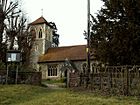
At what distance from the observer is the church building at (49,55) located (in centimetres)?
6231

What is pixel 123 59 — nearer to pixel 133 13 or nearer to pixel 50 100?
pixel 133 13

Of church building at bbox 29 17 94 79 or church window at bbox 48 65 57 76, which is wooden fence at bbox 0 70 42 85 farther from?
church window at bbox 48 65 57 76

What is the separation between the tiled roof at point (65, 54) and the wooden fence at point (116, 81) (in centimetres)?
3698

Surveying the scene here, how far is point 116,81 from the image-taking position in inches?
841

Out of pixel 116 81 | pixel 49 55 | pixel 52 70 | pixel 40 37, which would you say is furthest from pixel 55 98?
pixel 40 37

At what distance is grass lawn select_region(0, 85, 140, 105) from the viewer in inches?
674

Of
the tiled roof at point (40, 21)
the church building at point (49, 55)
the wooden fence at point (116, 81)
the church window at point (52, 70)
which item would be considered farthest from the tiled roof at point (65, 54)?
the wooden fence at point (116, 81)

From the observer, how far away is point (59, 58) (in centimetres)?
6481

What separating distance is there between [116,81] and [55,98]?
4.37m

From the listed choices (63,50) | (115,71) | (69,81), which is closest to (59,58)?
(63,50)

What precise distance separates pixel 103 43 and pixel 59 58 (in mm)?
38641

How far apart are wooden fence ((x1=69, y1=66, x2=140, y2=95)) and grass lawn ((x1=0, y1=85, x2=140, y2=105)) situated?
126cm

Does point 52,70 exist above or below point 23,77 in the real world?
above

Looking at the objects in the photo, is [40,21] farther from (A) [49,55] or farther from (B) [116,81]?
(B) [116,81]
